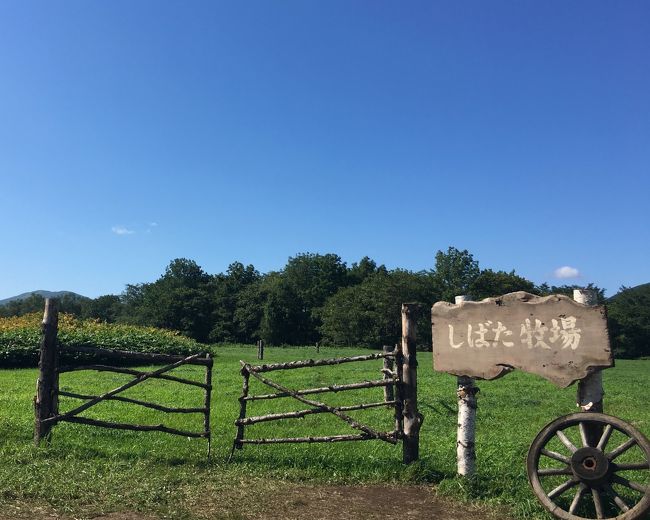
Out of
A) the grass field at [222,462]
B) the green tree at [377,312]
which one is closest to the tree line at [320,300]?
the green tree at [377,312]

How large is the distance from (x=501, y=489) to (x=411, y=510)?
3.97 ft

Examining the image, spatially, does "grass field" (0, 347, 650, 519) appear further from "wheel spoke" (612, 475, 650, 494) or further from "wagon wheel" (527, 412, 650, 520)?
"wheel spoke" (612, 475, 650, 494)

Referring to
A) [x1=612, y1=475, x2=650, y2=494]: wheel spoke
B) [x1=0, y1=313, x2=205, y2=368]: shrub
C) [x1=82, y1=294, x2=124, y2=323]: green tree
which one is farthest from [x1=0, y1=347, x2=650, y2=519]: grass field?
[x1=82, y1=294, x2=124, y2=323]: green tree

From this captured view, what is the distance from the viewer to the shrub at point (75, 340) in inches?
970

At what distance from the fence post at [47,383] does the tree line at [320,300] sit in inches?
2042

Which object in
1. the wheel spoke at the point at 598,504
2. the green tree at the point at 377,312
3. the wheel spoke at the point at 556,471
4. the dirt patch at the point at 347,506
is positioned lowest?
the dirt patch at the point at 347,506

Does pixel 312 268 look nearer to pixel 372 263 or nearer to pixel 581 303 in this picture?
pixel 372 263

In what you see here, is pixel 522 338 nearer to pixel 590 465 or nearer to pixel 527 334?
pixel 527 334

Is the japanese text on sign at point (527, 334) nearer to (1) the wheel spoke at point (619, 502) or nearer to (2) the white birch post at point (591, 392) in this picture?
(2) the white birch post at point (591, 392)

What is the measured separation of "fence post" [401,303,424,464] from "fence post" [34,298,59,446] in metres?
5.05

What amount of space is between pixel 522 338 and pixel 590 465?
1337mm

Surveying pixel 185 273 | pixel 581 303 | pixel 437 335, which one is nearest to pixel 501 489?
pixel 437 335

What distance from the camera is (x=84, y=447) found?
7773 mm

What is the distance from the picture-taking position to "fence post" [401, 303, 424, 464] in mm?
6930
